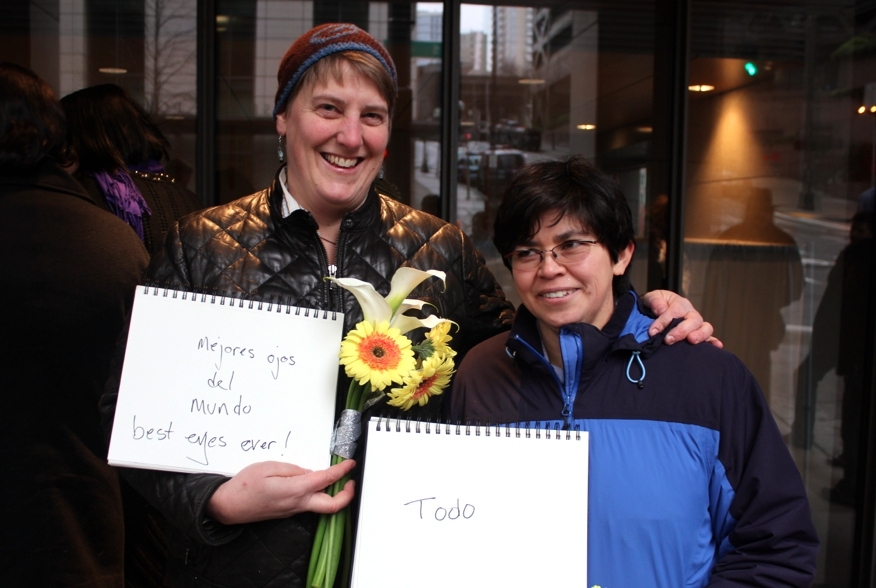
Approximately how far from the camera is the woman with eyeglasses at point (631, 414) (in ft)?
4.83

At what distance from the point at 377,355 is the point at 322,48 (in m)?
0.73

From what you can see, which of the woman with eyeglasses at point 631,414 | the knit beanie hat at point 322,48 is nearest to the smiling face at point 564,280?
the woman with eyeglasses at point 631,414

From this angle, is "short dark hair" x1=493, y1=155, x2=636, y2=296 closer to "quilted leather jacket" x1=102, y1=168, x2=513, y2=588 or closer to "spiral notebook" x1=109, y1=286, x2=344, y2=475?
"quilted leather jacket" x1=102, y1=168, x2=513, y2=588

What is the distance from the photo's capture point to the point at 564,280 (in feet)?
5.33

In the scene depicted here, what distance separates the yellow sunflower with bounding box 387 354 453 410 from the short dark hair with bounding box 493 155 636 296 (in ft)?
1.15

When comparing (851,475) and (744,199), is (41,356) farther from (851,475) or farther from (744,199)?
(851,475)

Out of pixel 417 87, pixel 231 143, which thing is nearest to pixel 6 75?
pixel 231 143

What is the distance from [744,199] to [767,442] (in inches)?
137

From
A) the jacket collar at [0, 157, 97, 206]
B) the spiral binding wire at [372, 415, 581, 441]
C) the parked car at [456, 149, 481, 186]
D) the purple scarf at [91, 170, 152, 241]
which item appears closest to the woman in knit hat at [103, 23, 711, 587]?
the spiral binding wire at [372, 415, 581, 441]

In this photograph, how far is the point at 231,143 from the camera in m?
4.46

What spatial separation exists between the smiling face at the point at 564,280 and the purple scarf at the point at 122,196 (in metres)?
1.80

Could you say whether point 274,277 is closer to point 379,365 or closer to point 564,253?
point 379,365

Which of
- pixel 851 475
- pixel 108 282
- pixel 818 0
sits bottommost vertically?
pixel 851 475

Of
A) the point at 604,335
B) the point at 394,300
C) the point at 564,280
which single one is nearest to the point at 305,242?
the point at 394,300
